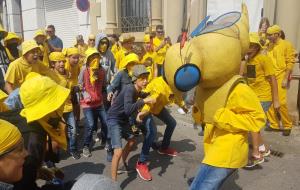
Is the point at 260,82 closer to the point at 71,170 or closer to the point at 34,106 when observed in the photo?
the point at 71,170

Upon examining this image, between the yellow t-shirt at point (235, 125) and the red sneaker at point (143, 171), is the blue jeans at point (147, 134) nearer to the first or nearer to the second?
the red sneaker at point (143, 171)

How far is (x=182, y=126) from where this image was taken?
664 centimetres

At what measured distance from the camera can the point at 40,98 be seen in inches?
109

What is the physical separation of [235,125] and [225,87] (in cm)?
32

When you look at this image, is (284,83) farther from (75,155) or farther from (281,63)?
(75,155)

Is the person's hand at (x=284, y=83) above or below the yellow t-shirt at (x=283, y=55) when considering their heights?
below

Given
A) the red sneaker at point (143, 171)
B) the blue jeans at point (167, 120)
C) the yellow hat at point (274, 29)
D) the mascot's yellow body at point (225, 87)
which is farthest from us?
the yellow hat at point (274, 29)

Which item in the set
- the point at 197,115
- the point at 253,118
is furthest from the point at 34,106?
the point at 253,118

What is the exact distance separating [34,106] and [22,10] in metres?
17.2

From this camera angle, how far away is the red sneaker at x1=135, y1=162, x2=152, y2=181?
14.3 ft

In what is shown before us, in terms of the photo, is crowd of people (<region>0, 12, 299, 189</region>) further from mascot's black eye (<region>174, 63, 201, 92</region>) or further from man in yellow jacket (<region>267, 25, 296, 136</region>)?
mascot's black eye (<region>174, 63, 201, 92</region>)

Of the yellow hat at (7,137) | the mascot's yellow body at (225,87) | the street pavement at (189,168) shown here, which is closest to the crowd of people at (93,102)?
the yellow hat at (7,137)

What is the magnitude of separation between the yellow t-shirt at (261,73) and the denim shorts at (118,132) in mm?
1970

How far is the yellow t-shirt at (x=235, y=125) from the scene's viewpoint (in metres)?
2.70
